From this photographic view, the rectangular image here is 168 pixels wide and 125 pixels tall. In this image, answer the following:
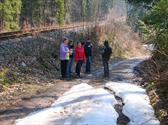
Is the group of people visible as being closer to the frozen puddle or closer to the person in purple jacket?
the person in purple jacket

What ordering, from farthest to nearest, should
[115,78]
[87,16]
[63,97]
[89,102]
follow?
[87,16] → [115,78] → [63,97] → [89,102]

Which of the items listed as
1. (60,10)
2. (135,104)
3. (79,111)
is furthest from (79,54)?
(60,10)

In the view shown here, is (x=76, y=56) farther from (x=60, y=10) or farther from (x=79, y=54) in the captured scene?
(x=60, y=10)

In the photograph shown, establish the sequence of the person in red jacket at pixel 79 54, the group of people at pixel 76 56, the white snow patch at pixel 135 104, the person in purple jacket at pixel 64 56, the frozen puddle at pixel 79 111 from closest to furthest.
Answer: the frozen puddle at pixel 79 111 → the white snow patch at pixel 135 104 → the person in purple jacket at pixel 64 56 → the group of people at pixel 76 56 → the person in red jacket at pixel 79 54

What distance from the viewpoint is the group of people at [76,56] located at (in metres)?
21.5

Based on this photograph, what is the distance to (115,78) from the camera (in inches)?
879

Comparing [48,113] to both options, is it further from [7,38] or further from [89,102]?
[7,38]

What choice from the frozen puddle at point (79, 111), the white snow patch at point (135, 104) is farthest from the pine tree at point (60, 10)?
the frozen puddle at point (79, 111)

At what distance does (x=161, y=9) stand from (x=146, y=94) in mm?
3377

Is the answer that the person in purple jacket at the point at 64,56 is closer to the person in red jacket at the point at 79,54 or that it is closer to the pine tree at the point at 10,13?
the person in red jacket at the point at 79,54

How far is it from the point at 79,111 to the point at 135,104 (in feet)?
6.72

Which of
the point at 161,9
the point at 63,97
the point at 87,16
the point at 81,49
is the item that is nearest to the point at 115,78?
the point at 81,49

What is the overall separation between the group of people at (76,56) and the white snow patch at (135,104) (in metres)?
3.11

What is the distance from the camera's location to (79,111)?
13578 millimetres
